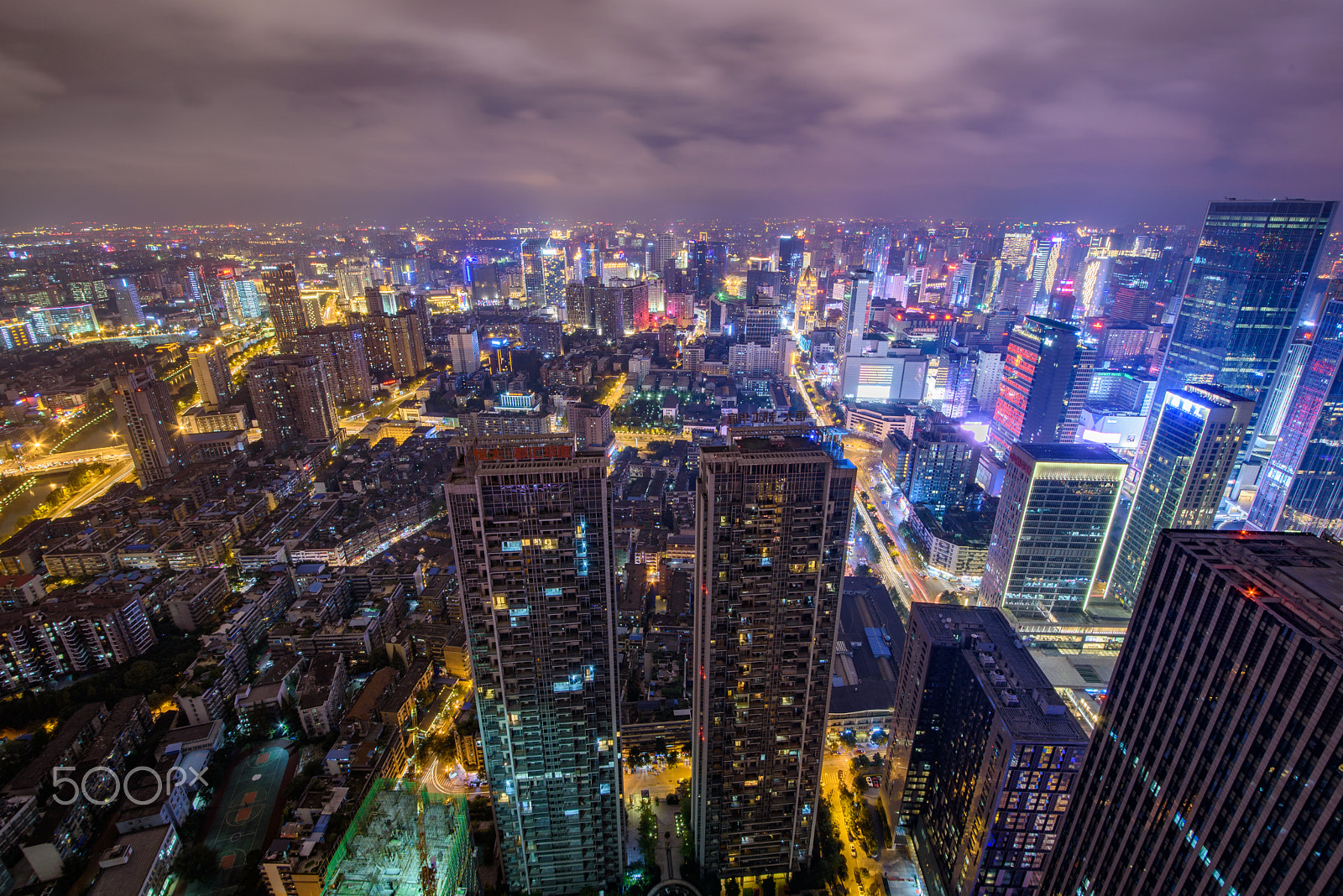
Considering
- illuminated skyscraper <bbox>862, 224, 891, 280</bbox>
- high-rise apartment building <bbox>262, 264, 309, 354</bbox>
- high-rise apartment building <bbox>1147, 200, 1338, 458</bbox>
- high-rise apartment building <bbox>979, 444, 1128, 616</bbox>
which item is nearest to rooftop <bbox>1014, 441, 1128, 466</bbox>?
high-rise apartment building <bbox>979, 444, 1128, 616</bbox>

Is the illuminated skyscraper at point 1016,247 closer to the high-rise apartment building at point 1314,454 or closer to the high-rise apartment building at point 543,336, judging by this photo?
the high-rise apartment building at point 1314,454

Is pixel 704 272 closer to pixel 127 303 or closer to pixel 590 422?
pixel 590 422

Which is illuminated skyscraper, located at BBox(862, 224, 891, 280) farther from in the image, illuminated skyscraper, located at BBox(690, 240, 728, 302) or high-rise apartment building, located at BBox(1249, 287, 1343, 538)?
high-rise apartment building, located at BBox(1249, 287, 1343, 538)

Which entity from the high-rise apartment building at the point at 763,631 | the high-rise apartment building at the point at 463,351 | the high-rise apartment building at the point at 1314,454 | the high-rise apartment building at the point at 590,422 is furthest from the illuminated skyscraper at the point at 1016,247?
the high-rise apartment building at the point at 763,631

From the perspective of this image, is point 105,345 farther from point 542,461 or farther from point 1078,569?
point 1078,569

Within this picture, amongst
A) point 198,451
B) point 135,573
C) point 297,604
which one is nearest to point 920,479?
point 297,604

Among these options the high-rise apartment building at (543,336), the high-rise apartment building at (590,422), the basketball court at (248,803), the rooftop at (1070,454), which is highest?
the rooftop at (1070,454)

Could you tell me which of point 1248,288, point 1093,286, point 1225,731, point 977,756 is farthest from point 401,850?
point 1093,286
